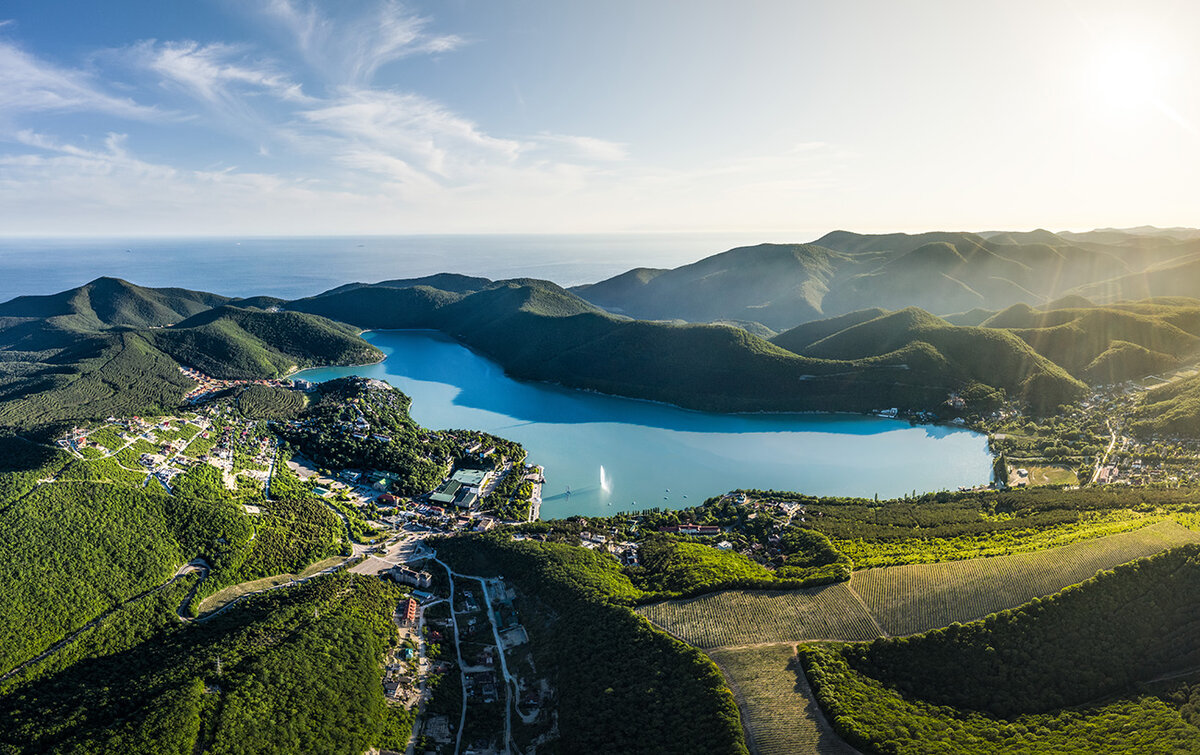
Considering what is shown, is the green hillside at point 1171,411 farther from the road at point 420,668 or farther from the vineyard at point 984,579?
the road at point 420,668

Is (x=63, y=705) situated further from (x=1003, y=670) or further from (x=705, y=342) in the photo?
(x=705, y=342)

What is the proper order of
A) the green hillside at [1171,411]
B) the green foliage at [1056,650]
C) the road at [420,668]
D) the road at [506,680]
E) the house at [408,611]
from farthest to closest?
the green hillside at [1171,411] → the house at [408,611] → the road at [506,680] → the road at [420,668] → the green foliage at [1056,650]

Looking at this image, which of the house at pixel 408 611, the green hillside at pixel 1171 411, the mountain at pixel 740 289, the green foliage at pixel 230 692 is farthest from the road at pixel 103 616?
the mountain at pixel 740 289

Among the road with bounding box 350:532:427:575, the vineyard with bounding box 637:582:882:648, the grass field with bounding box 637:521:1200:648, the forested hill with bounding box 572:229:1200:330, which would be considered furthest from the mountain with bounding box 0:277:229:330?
the grass field with bounding box 637:521:1200:648

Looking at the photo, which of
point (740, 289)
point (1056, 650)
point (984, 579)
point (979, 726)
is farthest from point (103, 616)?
point (740, 289)

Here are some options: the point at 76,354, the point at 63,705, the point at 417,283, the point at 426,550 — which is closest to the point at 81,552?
the point at 63,705

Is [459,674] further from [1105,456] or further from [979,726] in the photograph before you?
[1105,456]
